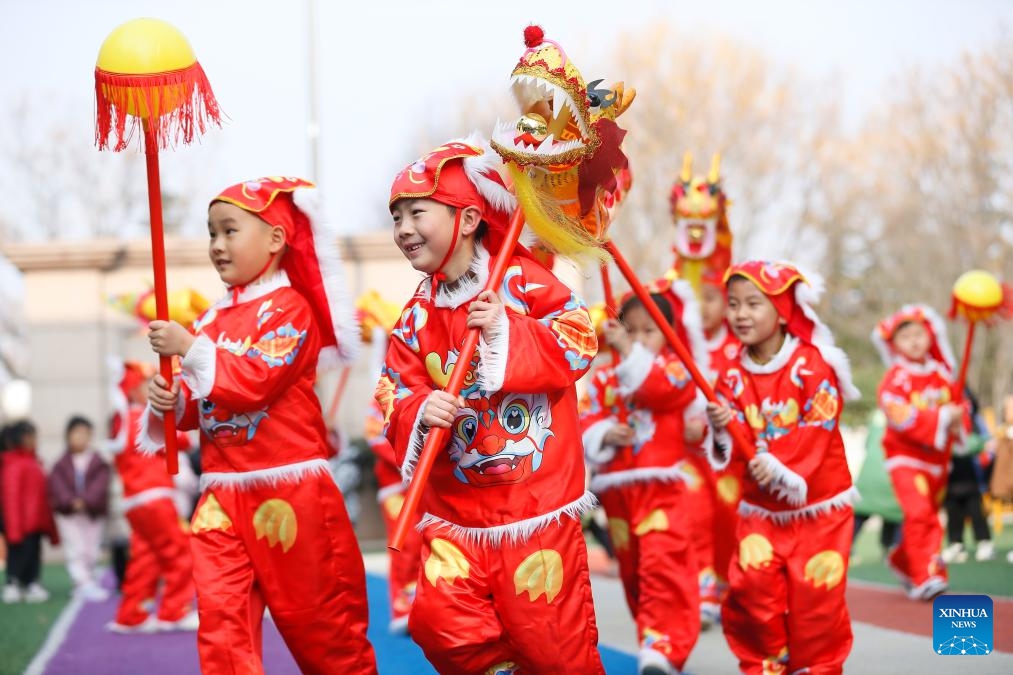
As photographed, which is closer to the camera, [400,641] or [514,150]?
[514,150]

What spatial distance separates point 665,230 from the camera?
25.1 meters

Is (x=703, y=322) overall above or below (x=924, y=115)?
below

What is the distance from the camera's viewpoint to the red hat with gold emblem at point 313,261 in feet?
17.6

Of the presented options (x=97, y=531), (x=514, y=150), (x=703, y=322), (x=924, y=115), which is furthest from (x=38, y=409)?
(x=924, y=115)

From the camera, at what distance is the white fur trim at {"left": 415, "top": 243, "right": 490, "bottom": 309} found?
14.7ft

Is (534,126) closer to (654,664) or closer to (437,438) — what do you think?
(437,438)

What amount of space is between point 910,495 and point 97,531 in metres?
7.34

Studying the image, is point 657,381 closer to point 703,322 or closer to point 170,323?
point 703,322

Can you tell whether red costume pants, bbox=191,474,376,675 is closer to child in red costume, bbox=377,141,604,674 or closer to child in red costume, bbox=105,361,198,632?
child in red costume, bbox=377,141,604,674

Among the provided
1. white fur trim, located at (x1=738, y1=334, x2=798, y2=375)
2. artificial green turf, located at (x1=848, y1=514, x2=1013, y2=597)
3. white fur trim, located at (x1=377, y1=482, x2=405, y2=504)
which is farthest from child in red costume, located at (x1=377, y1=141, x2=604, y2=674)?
artificial green turf, located at (x1=848, y1=514, x2=1013, y2=597)

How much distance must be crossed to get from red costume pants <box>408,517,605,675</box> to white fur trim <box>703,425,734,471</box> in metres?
1.53

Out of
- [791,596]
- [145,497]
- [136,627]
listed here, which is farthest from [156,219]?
[136,627]

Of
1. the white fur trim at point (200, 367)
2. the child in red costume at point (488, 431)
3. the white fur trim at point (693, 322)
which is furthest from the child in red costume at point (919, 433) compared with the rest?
the white fur trim at point (200, 367)

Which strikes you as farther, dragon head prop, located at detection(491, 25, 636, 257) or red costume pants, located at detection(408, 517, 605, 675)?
dragon head prop, located at detection(491, 25, 636, 257)
